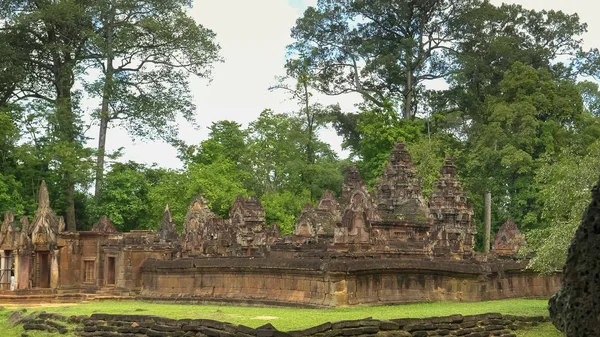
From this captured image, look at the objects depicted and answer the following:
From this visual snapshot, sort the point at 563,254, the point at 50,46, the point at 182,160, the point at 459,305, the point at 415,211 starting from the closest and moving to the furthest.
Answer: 1. the point at 563,254
2. the point at 459,305
3. the point at 415,211
4. the point at 50,46
5. the point at 182,160

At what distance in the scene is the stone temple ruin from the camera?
62.0ft

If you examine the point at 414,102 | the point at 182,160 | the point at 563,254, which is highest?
the point at 414,102

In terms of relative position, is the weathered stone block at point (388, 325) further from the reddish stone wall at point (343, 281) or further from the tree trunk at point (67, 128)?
the tree trunk at point (67, 128)

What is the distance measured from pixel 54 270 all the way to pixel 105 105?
1885cm

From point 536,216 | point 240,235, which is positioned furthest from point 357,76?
point 240,235

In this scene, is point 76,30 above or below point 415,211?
above

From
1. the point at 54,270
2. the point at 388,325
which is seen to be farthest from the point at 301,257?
the point at 54,270

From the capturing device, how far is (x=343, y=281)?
17781 mm

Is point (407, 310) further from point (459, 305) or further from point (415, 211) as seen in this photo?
point (415, 211)

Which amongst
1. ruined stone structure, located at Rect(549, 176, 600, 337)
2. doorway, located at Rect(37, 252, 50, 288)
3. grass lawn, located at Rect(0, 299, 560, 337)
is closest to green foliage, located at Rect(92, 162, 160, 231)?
doorway, located at Rect(37, 252, 50, 288)

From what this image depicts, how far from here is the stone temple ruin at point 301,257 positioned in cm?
1891

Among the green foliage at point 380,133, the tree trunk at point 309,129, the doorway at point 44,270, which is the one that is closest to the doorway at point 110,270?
the doorway at point 44,270

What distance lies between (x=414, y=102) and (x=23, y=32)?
22.2 meters

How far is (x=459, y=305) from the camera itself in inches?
720
